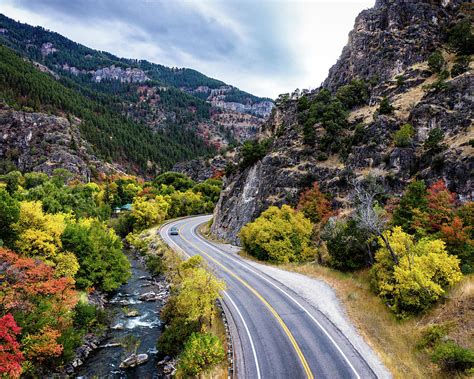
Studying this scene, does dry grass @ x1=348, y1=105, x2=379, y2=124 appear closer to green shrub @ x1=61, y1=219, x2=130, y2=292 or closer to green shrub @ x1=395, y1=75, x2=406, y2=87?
green shrub @ x1=395, y1=75, x2=406, y2=87

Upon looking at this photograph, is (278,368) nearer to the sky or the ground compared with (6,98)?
nearer to the ground

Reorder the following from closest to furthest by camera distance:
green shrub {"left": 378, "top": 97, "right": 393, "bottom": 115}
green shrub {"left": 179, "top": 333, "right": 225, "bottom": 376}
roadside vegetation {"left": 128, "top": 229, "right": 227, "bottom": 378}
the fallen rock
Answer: green shrub {"left": 179, "top": 333, "right": 225, "bottom": 376}
roadside vegetation {"left": 128, "top": 229, "right": 227, "bottom": 378}
the fallen rock
green shrub {"left": 378, "top": 97, "right": 393, "bottom": 115}

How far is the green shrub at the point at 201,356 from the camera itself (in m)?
19.6

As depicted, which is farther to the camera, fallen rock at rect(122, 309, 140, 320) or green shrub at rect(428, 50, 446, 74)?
green shrub at rect(428, 50, 446, 74)

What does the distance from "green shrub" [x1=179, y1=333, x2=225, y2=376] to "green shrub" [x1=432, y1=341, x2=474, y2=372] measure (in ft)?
43.4

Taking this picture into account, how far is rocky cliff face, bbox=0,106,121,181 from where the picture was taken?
388ft

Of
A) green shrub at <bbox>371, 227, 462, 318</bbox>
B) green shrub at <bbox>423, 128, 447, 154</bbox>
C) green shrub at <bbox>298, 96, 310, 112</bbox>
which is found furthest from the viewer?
green shrub at <bbox>298, 96, 310, 112</bbox>

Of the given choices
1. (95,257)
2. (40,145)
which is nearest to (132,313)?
(95,257)

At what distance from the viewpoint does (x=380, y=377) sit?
1770cm

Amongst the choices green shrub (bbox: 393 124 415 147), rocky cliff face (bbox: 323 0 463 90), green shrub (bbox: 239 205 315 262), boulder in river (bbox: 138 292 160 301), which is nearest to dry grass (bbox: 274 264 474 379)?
green shrub (bbox: 239 205 315 262)

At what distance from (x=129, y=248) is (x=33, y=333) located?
4548cm

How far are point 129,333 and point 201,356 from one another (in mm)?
13221

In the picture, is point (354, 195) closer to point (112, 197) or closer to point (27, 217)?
point (27, 217)

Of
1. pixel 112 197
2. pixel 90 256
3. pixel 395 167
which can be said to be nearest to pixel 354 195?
pixel 395 167
